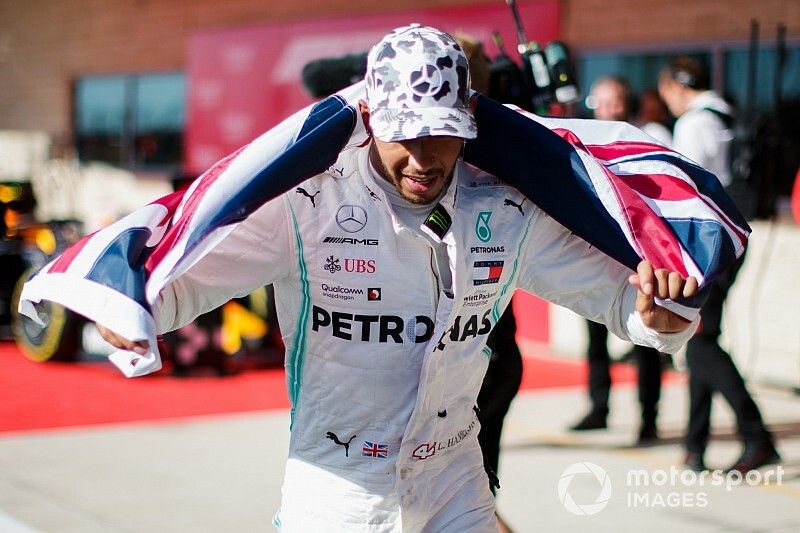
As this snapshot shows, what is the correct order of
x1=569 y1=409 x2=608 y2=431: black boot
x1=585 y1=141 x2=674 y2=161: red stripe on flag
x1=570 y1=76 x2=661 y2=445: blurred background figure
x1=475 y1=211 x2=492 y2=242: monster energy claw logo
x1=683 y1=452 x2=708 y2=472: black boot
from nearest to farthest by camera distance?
x1=475 y1=211 x2=492 y2=242: monster energy claw logo, x1=585 y1=141 x2=674 y2=161: red stripe on flag, x1=683 y1=452 x2=708 y2=472: black boot, x1=570 y1=76 x2=661 y2=445: blurred background figure, x1=569 y1=409 x2=608 y2=431: black boot

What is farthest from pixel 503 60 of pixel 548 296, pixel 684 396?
pixel 684 396

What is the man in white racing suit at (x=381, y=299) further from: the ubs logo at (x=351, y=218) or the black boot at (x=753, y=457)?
the black boot at (x=753, y=457)

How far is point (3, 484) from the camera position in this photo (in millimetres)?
5773

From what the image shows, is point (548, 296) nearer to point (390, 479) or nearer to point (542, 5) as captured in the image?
point (390, 479)

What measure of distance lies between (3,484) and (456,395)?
3642 mm

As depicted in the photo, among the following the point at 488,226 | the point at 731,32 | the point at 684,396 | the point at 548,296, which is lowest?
the point at 684,396

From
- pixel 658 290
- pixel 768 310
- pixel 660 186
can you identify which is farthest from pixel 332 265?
pixel 768 310

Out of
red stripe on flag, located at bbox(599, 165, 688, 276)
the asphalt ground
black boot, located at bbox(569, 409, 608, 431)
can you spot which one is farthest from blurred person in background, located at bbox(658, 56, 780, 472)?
red stripe on flag, located at bbox(599, 165, 688, 276)

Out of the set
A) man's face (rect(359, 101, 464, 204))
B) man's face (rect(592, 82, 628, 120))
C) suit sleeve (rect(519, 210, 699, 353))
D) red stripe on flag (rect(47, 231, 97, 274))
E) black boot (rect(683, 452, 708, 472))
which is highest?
man's face (rect(359, 101, 464, 204))

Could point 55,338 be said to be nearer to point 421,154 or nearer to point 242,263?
point 242,263

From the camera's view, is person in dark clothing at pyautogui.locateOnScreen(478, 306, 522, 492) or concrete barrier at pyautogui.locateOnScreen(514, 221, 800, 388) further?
concrete barrier at pyautogui.locateOnScreen(514, 221, 800, 388)

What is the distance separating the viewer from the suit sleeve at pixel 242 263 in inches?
108

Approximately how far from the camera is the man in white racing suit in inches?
108

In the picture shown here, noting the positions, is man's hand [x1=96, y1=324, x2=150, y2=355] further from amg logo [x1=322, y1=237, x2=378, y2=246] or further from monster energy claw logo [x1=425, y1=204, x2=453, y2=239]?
monster energy claw logo [x1=425, y1=204, x2=453, y2=239]
